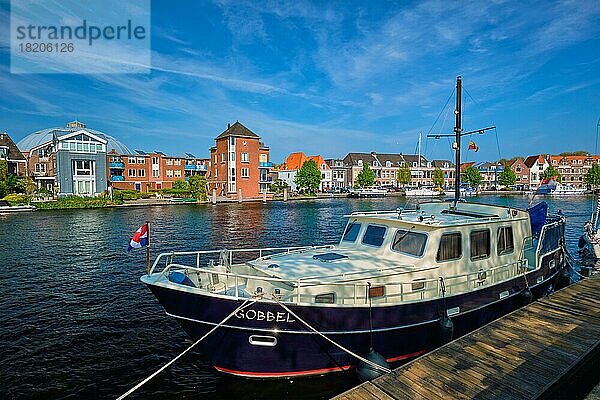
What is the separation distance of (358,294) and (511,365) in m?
3.50

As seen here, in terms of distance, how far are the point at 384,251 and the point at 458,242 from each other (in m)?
2.17

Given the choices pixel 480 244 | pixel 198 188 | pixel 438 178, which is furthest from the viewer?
pixel 438 178

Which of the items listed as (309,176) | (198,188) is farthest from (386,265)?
(309,176)

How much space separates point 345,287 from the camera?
9.21 metres

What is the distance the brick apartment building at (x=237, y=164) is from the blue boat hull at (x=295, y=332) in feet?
226

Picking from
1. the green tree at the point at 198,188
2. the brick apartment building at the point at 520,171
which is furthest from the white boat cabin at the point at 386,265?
the brick apartment building at the point at 520,171

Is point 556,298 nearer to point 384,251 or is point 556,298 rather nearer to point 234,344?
point 384,251

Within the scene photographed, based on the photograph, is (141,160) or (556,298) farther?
(141,160)

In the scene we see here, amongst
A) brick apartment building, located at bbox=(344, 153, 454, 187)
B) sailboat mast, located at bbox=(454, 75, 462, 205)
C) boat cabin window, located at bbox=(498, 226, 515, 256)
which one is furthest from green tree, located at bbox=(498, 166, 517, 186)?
boat cabin window, located at bbox=(498, 226, 515, 256)

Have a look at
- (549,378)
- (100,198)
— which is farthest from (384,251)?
(100,198)

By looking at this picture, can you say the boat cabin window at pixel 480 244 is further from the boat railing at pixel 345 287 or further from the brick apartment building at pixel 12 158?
the brick apartment building at pixel 12 158

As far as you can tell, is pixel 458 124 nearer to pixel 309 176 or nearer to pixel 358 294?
pixel 358 294

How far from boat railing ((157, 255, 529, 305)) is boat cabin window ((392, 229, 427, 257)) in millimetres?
964

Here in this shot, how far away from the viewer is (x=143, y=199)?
228 ft
